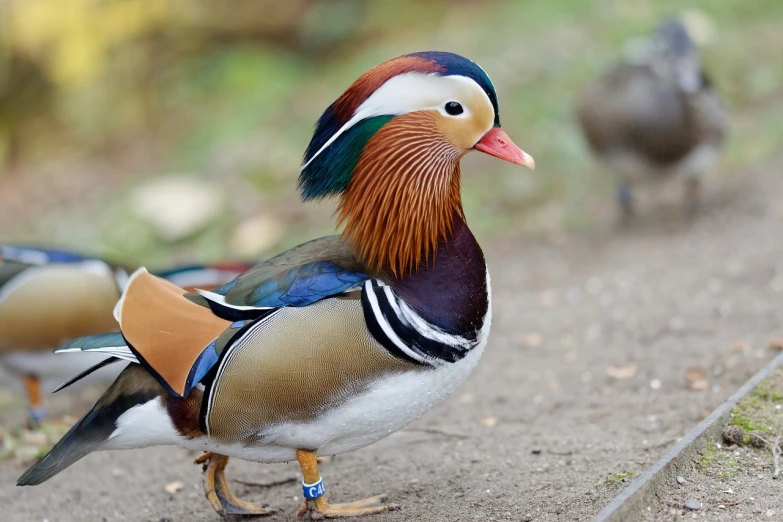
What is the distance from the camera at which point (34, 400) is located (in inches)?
167

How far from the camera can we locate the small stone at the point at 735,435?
266cm

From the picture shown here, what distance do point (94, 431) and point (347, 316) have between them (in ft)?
2.51

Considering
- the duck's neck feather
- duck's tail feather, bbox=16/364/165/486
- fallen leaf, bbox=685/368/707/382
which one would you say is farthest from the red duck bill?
fallen leaf, bbox=685/368/707/382

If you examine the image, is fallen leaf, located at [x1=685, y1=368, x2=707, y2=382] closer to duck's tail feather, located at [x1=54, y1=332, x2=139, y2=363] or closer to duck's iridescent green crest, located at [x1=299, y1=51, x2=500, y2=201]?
duck's iridescent green crest, located at [x1=299, y1=51, x2=500, y2=201]

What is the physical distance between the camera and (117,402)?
256cm

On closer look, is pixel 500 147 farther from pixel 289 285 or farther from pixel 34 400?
pixel 34 400

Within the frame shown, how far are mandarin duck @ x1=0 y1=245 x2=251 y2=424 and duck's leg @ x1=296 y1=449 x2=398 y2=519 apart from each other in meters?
1.60

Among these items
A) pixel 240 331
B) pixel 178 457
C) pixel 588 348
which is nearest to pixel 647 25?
pixel 588 348

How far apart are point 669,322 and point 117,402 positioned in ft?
8.91

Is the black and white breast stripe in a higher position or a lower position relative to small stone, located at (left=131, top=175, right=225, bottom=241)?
higher

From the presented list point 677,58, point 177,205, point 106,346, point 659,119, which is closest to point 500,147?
point 106,346

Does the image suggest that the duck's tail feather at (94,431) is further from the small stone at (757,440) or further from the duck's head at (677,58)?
the duck's head at (677,58)

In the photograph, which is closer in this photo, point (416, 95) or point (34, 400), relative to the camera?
point (416, 95)

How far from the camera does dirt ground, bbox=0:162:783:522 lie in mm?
2881
